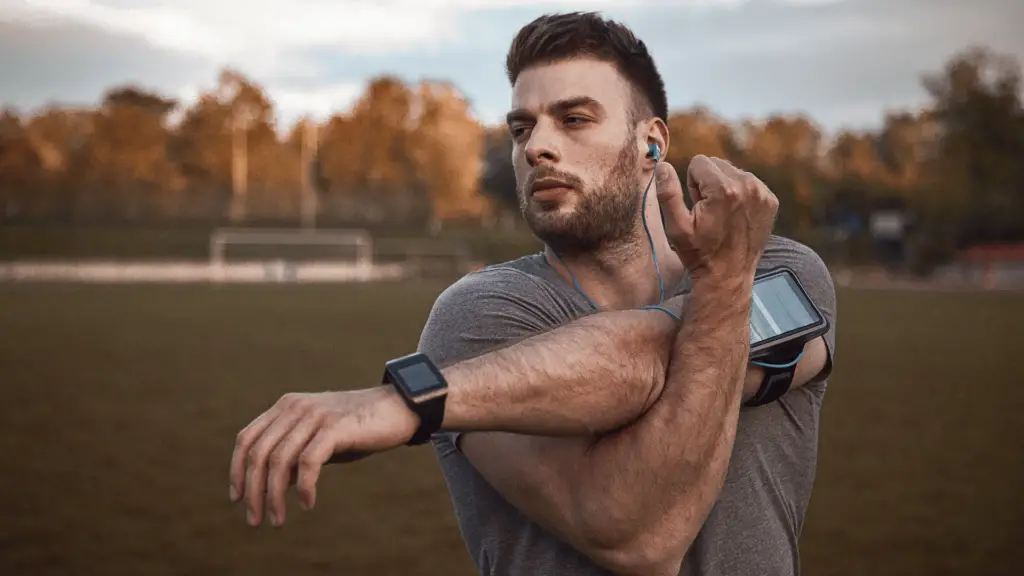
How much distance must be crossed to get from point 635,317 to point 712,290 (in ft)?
0.54

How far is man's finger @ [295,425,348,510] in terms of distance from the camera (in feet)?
4.40

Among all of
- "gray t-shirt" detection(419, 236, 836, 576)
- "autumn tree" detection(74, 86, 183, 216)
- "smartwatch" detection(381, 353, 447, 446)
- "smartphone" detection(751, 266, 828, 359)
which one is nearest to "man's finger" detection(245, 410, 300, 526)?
"smartwatch" detection(381, 353, 447, 446)

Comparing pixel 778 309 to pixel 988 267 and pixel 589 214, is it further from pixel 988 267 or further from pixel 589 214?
pixel 988 267

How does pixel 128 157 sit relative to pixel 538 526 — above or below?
above

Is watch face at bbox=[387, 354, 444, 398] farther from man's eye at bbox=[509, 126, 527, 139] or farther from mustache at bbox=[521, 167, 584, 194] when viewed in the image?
man's eye at bbox=[509, 126, 527, 139]

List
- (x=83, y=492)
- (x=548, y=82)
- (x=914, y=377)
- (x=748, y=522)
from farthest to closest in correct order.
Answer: (x=914, y=377), (x=83, y=492), (x=548, y=82), (x=748, y=522)

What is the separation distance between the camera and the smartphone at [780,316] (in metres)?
1.91

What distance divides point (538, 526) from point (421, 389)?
641 mm

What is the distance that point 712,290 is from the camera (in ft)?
5.67

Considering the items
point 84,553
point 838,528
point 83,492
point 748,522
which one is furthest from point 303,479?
point 83,492

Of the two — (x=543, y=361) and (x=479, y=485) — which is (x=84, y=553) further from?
(x=543, y=361)

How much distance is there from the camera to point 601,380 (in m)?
1.72

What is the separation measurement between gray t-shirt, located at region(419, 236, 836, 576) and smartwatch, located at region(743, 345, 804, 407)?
81mm

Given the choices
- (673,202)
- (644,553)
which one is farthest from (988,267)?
(673,202)
